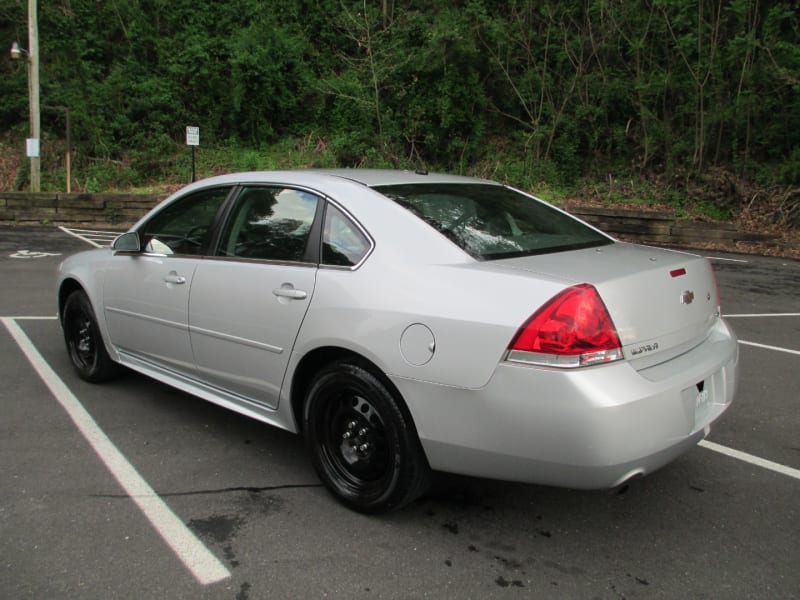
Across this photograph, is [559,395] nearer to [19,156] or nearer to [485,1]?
[485,1]

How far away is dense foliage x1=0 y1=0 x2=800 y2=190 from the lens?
15969 millimetres

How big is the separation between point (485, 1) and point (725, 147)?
7.79 metres

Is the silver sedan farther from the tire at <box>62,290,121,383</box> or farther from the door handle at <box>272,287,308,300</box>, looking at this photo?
the tire at <box>62,290,121,383</box>

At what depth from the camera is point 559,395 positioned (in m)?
2.49

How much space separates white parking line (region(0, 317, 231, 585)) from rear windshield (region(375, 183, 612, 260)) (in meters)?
1.67

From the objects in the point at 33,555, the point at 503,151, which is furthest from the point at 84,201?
the point at 33,555

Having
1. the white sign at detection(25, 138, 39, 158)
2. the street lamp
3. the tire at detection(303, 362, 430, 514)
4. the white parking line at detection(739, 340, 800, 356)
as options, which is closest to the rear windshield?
the tire at detection(303, 362, 430, 514)

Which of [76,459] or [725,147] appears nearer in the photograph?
[76,459]

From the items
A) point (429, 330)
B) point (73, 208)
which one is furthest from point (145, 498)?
point (73, 208)

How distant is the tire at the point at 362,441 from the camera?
2.87 meters

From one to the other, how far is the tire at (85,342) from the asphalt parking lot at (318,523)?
1.23ft

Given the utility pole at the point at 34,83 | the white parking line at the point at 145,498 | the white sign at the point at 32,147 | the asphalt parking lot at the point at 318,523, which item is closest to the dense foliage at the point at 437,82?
the utility pole at the point at 34,83

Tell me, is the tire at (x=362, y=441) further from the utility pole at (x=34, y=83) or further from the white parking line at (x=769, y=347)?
the utility pole at (x=34, y=83)

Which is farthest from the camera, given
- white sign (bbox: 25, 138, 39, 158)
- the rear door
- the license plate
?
white sign (bbox: 25, 138, 39, 158)
